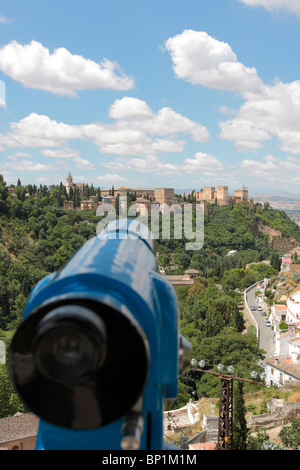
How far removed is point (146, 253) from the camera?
7.51ft

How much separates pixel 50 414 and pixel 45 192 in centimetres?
7489

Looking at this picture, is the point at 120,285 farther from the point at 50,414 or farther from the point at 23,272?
the point at 23,272

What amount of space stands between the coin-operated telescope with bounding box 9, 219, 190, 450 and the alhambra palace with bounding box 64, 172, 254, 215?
68497 mm

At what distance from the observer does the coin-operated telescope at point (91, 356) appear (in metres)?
1.34

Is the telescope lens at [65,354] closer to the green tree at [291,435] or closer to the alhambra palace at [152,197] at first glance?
the green tree at [291,435]

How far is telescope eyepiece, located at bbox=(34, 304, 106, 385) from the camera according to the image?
1326 millimetres

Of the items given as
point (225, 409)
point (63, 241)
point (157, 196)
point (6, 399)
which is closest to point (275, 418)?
point (225, 409)

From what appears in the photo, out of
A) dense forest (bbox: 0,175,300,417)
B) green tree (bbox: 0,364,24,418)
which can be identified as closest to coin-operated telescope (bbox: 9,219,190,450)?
dense forest (bbox: 0,175,300,417)

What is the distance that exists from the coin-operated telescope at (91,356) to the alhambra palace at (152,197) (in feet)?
225

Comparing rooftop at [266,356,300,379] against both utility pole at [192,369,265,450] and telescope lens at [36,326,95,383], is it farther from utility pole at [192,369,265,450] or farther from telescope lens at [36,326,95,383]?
telescope lens at [36,326,95,383]

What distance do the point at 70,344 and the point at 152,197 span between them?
84.0 metres

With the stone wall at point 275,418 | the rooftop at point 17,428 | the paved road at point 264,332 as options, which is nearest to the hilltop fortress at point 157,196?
the paved road at point 264,332
